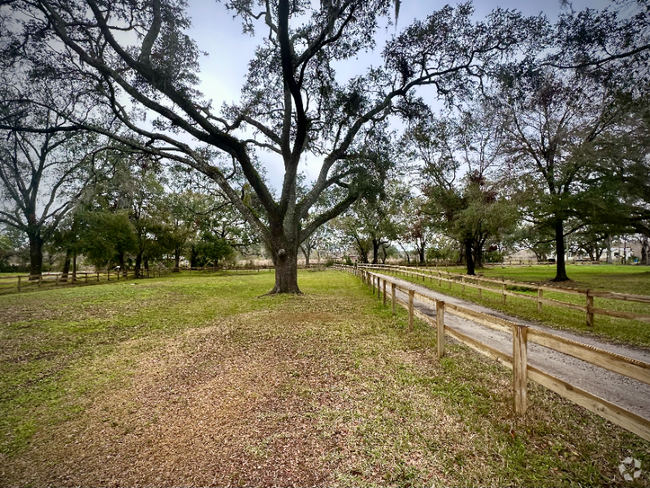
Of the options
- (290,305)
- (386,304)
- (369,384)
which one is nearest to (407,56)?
(386,304)

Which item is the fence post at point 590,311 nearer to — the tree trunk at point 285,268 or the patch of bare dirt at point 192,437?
the patch of bare dirt at point 192,437

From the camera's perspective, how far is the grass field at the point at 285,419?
251 centimetres

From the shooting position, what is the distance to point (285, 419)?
3.29m

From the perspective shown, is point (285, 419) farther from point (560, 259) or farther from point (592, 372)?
point (560, 259)

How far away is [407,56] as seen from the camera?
1128 cm

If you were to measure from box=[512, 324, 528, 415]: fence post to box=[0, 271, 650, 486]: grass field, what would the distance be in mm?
182

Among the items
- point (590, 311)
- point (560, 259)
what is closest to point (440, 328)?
point (590, 311)

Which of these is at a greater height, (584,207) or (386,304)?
(584,207)

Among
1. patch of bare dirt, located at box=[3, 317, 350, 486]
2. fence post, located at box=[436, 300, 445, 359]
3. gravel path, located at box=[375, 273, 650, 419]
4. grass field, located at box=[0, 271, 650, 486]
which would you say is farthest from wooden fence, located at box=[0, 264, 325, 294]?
gravel path, located at box=[375, 273, 650, 419]

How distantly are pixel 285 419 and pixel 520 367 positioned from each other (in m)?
2.78

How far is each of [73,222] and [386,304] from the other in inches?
1127

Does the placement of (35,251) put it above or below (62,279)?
above

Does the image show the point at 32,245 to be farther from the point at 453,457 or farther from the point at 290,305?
the point at 453,457

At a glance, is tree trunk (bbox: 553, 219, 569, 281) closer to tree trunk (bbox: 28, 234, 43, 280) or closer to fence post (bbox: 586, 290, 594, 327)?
fence post (bbox: 586, 290, 594, 327)
